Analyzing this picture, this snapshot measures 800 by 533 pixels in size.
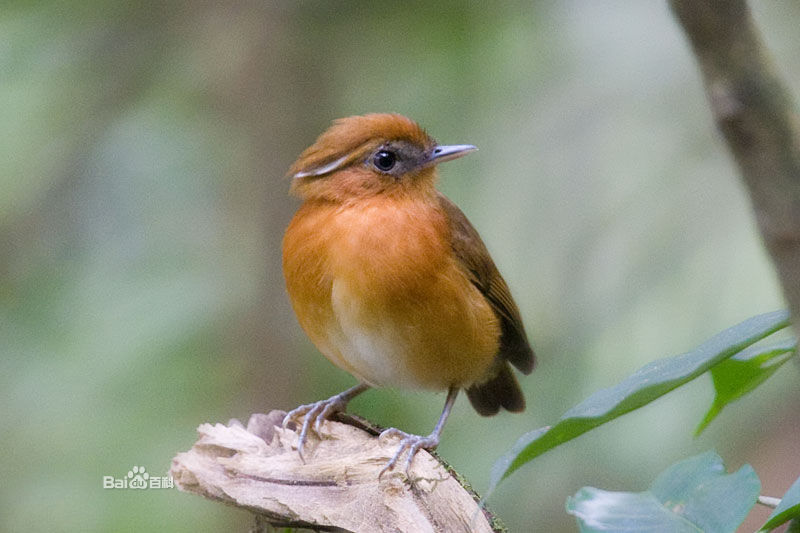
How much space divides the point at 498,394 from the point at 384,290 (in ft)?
4.28

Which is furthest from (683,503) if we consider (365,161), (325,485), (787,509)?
(365,161)

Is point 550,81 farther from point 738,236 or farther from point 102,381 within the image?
point 102,381

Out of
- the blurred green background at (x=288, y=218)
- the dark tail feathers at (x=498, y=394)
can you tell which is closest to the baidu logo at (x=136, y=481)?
the blurred green background at (x=288, y=218)

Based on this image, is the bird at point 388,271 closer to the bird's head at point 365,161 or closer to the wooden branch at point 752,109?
the bird's head at point 365,161

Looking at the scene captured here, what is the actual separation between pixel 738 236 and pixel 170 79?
324cm

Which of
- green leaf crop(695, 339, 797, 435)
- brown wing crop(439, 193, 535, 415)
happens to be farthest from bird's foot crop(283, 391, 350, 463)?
green leaf crop(695, 339, 797, 435)

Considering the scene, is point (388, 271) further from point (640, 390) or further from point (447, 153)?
point (640, 390)

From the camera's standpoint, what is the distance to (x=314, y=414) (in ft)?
11.3

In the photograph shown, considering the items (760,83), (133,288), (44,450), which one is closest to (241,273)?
(133,288)

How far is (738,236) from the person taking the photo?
16.3 feet

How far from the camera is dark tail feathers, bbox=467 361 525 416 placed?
4457mm

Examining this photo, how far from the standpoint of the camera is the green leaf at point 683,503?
1709mm

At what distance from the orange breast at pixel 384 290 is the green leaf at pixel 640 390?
1.75m

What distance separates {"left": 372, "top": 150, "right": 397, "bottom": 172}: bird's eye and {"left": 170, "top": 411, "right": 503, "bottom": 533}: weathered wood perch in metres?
1.14
